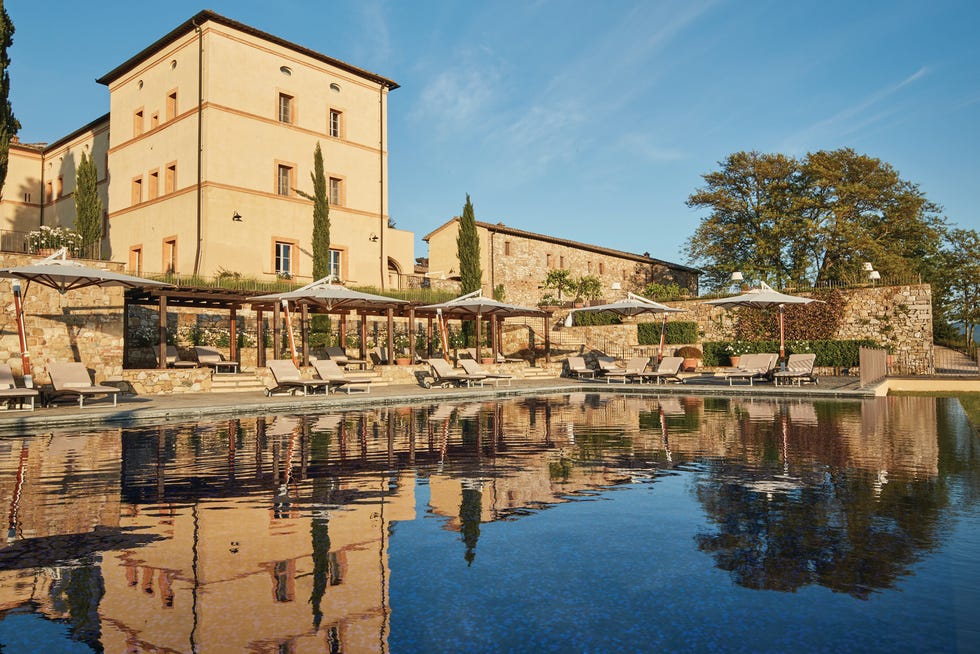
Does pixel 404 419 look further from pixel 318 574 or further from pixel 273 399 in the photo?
pixel 318 574

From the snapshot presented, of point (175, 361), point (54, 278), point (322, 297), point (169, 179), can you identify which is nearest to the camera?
point (54, 278)

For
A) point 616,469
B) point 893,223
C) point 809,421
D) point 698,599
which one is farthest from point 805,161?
point 698,599

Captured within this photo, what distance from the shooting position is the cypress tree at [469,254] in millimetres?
28047

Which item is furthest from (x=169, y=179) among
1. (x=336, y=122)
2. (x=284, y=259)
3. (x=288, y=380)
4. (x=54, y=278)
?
(x=288, y=380)

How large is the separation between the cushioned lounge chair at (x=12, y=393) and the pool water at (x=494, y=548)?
5.15 meters

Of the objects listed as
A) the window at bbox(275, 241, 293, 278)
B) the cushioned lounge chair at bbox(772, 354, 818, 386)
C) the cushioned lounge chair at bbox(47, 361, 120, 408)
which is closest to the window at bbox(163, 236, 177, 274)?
Result: the window at bbox(275, 241, 293, 278)

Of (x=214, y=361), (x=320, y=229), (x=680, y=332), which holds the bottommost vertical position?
(x=214, y=361)

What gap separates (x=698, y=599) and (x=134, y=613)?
2395mm

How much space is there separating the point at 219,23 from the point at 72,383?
A: 53.7ft

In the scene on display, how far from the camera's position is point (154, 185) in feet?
84.7

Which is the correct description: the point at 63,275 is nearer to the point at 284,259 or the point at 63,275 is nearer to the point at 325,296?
the point at 325,296

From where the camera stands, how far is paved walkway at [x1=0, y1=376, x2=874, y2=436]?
34.3ft

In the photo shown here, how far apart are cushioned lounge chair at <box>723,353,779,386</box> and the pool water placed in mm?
10273

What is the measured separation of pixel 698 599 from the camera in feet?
9.57
